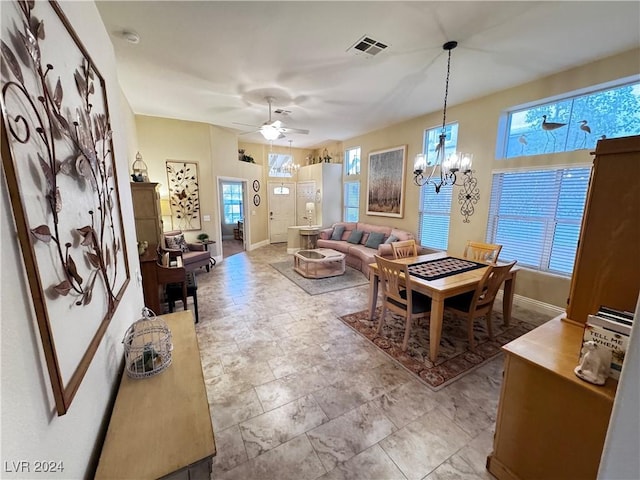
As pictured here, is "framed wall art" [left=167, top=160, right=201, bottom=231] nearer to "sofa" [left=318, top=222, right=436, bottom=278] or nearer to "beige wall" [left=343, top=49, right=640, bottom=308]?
"sofa" [left=318, top=222, right=436, bottom=278]

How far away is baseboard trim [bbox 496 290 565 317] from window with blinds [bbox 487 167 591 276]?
49cm

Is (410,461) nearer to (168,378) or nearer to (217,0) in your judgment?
(168,378)

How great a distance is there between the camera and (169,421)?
3.58 feet

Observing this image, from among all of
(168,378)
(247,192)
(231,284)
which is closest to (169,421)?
(168,378)

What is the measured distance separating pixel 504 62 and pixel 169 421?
4.59 m

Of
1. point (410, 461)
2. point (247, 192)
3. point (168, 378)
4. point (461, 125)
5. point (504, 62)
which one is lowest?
point (410, 461)

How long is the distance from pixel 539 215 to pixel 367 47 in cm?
325

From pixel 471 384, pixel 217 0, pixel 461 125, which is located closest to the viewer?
pixel 217 0

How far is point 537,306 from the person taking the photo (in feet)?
11.9

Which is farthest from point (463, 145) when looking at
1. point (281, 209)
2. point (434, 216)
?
point (281, 209)

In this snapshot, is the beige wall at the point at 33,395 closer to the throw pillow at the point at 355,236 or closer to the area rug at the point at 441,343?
the area rug at the point at 441,343

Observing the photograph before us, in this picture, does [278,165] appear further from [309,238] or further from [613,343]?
[613,343]

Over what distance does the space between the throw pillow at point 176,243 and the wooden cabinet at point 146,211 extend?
4.11 ft

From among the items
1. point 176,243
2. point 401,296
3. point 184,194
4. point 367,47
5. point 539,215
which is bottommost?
point 401,296
